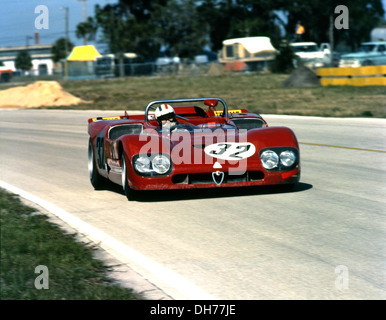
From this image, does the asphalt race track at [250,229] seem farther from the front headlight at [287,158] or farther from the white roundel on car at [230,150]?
the white roundel on car at [230,150]

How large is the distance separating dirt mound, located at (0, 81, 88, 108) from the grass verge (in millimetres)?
29379

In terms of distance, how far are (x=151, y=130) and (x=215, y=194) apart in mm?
1129

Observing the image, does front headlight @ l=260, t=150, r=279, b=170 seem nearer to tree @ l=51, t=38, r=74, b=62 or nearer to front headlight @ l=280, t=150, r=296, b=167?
front headlight @ l=280, t=150, r=296, b=167

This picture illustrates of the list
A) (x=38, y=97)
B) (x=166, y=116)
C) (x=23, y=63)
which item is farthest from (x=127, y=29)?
(x=166, y=116)

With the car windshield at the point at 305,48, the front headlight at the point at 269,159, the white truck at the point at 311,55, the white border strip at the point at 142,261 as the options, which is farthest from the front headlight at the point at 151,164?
the car windshield at the point at 305,48

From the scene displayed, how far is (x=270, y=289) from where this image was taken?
4406mm

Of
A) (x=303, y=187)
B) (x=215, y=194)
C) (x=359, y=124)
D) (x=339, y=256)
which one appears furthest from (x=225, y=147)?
(x=359, y=124)

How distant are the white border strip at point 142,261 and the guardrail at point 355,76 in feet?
75.3

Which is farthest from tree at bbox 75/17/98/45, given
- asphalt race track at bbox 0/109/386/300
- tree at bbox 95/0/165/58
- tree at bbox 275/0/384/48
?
asphalt race track at bbox 0/109/386/300

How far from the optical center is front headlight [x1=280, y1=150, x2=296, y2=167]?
783 cm

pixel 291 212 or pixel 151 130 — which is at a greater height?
pixel 151 130

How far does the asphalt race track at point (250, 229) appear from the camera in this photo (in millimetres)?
4570
